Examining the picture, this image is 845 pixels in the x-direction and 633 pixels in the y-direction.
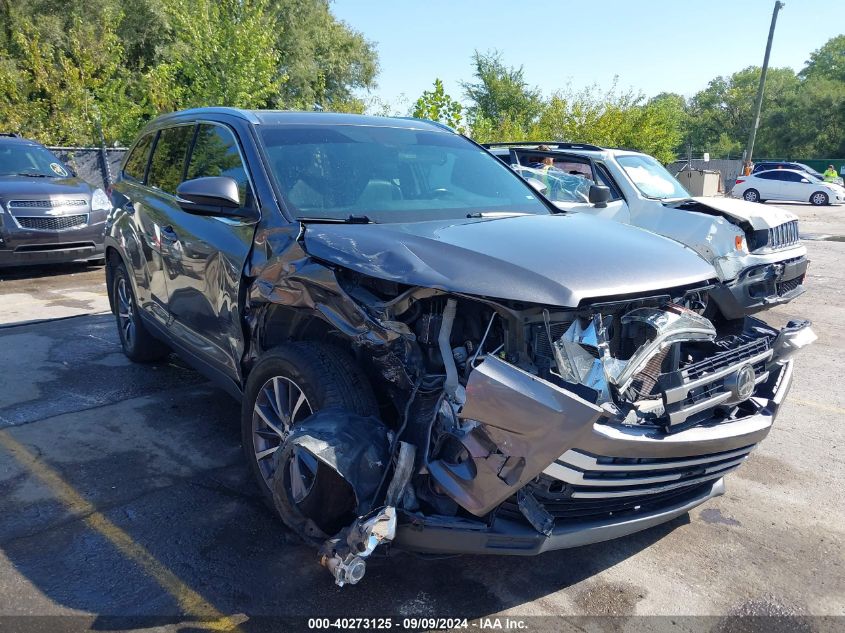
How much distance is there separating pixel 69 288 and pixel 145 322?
16.1 feet

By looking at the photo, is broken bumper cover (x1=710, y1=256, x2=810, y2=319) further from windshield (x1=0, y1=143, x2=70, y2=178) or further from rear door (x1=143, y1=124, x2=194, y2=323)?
windshield (x1=0, y1=143, x2=70, y2=178)

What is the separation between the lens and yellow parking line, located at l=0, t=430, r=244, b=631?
9.25 ft

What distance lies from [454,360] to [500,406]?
41 cm

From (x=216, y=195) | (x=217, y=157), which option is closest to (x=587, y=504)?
(x=216, y=195)

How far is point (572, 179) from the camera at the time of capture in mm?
8297

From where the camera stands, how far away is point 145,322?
5.40 m

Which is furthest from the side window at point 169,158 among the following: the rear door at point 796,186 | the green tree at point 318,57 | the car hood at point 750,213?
the rear door at point 796,186

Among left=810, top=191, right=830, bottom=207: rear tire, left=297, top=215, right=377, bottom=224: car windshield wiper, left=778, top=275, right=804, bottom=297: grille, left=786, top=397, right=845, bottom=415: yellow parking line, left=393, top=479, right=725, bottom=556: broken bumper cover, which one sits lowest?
left=810, top=191, right=830, bottom=207: rear tire

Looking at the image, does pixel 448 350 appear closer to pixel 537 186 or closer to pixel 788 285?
pixel 537 186

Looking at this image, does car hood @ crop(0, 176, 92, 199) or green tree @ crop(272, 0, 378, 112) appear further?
green tree @ crop(272, 0, 378, 112)

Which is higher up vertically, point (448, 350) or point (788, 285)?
point (448, 350)

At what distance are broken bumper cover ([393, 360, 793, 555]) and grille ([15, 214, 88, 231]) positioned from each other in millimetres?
9126

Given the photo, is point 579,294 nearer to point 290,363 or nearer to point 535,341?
point 535,341

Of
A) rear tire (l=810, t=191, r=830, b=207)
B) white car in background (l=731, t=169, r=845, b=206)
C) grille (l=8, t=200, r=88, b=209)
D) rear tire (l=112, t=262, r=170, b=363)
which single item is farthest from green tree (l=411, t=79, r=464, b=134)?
rear tire (l=810, t=191, r=830, b=207)
